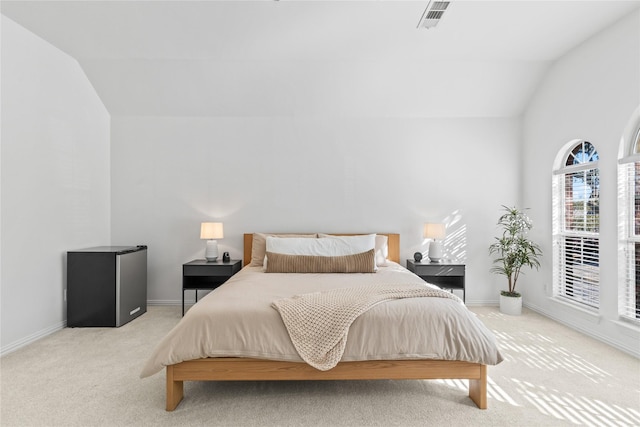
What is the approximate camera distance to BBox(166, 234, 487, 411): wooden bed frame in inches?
82.7

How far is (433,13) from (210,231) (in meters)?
3.33

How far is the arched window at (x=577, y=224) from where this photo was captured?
139 inches

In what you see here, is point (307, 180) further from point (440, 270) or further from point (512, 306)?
point (512, 306)

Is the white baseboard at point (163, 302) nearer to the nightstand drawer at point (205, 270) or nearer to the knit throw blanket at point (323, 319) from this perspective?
the nightstand drawer at point (205, 270)

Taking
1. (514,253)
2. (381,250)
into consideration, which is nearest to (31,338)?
(381,250)

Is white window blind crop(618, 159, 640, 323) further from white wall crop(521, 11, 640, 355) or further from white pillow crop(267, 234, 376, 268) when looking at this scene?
white pillow crop(267, 234, 376, 268)

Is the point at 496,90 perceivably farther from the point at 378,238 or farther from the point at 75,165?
the point at 75,165

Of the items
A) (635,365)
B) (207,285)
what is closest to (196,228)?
(207,285)

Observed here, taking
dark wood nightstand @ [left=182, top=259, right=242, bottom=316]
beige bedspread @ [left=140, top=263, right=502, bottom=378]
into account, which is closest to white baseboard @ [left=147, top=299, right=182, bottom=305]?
dark wood nightstand @ [left=182, top=259, right=242, bottom=316]

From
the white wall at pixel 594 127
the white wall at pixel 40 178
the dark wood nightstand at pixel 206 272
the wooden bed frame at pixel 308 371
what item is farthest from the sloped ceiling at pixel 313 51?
the wooden bed frame at pixel 308 371

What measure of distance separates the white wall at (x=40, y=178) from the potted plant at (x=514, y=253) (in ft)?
16.9

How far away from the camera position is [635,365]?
274 centimetres

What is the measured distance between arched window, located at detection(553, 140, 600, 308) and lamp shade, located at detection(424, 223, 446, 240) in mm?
1295

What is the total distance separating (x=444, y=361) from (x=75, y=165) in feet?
14.0
